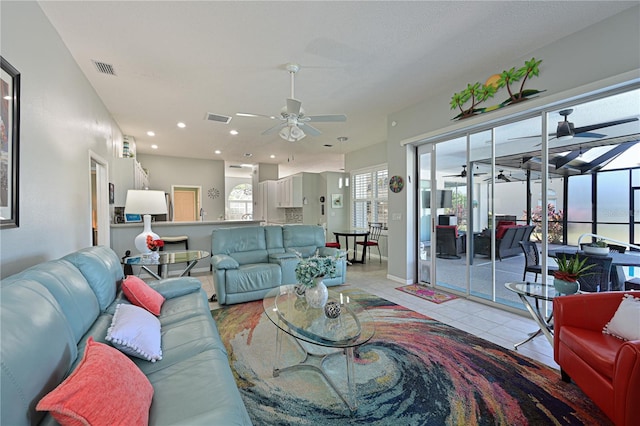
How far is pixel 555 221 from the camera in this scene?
9.86 ft

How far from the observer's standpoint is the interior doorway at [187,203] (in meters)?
8.49

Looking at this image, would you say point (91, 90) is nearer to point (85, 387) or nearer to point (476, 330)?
point (85, 387)

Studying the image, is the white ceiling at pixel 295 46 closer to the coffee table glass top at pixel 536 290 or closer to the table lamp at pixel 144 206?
the table lamp at pixel 144 206

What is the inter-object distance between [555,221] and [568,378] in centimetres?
174

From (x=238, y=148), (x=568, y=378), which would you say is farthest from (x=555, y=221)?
(x=238, y=148)

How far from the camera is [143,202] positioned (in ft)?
11.2

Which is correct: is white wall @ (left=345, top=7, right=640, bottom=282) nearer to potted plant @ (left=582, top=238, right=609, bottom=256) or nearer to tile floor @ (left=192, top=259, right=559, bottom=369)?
tile floor @ (left=192, top=259, right=559, bottom=369)

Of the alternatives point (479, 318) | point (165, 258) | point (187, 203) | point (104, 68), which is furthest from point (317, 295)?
point (187, 203)

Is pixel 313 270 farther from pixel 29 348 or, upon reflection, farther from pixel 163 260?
pixel 163 260

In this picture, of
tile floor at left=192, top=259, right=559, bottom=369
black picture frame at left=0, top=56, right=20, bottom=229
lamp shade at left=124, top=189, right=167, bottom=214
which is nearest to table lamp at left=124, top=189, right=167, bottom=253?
lamp shade at left=124, top=189, right=167, bottom=214

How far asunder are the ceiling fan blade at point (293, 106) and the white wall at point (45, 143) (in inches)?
80.2

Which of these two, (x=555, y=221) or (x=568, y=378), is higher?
(x=555, y=221)

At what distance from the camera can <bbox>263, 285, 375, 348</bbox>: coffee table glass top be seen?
66.3 inches

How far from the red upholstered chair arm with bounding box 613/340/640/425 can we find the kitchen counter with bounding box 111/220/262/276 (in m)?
5.37
